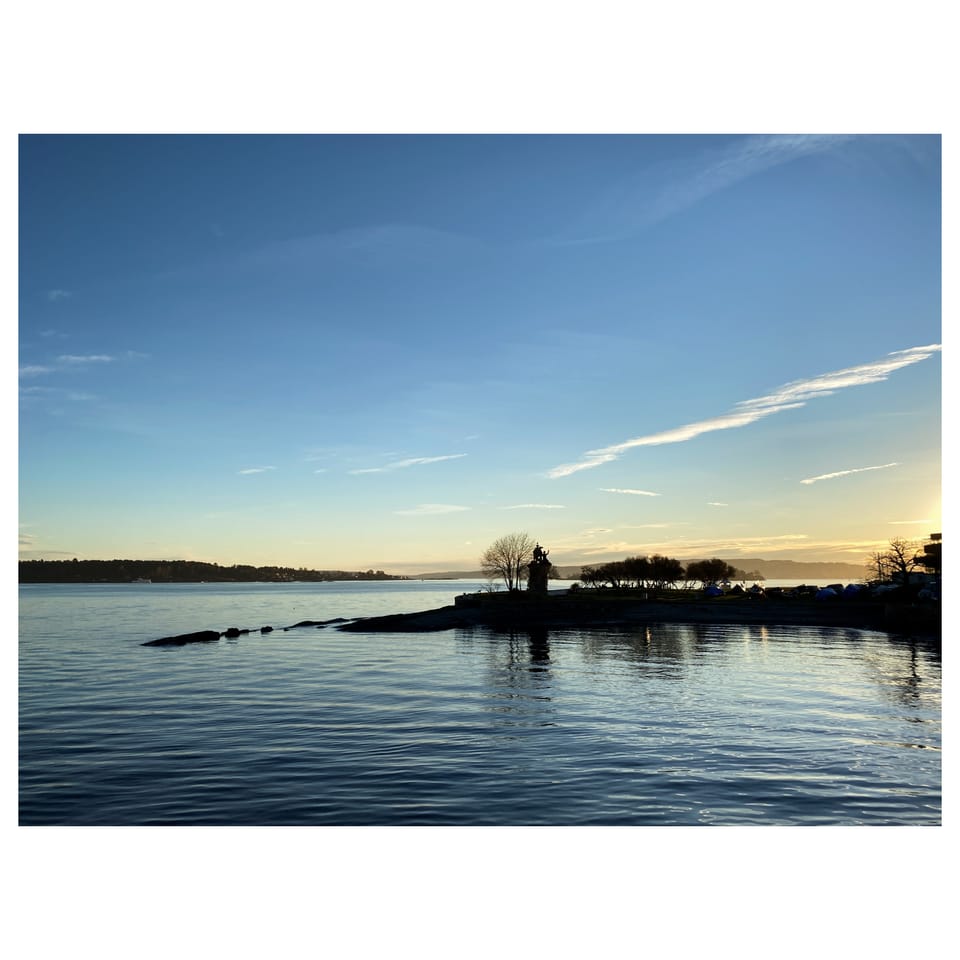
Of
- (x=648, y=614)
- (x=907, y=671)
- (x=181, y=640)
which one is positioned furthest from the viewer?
(x=648, y=614)

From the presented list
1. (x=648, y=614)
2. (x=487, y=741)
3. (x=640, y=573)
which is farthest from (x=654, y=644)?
(x=640, y=573)

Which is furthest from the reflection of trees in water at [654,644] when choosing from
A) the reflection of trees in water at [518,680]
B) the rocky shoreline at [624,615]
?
the rocky shoreline at [624,615]

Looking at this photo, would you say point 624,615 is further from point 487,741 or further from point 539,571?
point 487,741

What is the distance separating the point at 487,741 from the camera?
21.1 m

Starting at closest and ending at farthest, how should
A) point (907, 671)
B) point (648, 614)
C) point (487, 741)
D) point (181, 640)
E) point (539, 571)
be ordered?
point (487, 741) < point (907, 671) < point (181, 640) < point (648, 614) < point (539, 571)

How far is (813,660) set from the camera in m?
44.0

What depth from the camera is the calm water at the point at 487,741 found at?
1466 centimetres

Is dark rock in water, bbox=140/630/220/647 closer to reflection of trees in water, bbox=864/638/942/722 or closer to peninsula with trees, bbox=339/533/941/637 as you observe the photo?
peninsula with trees, bbox=339/533/941/637

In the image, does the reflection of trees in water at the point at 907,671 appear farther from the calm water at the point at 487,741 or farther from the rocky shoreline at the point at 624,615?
the rocky shoreline at the point at 624,615

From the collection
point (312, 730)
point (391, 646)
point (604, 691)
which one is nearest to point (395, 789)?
point (312, 730)

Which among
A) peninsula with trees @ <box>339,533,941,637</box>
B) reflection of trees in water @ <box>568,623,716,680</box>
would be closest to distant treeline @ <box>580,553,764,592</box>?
peninsula with trees @ <box>339,533,941,637</box>

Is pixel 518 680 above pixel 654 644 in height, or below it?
above

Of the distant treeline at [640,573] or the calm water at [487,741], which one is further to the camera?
the distant treeline at [640,573]
